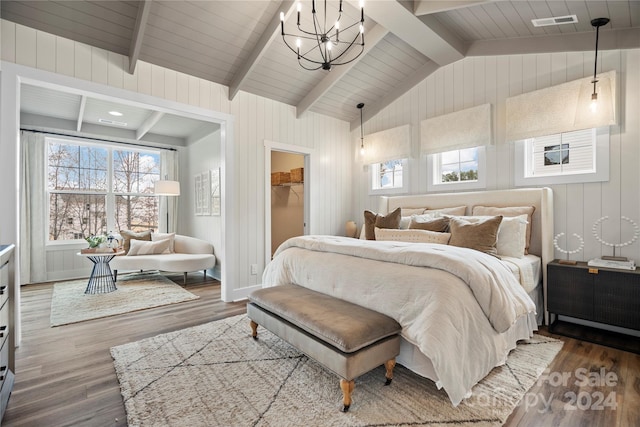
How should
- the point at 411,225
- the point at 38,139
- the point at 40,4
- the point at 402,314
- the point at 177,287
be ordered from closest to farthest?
the point at 402,314 < the point at 40,4 < the point at 411,225 < the point at 177,287 < the point at 38,139

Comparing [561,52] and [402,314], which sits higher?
[561,52]

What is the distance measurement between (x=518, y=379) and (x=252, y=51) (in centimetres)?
382

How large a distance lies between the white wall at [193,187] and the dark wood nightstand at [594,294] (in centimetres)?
442

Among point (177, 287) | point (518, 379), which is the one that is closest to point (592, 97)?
point (518, 379)

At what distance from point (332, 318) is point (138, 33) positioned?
2.99 metres

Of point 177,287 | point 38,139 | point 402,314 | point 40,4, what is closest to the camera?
point 402,314

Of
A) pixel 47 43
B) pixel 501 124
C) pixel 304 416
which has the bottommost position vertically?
pixel 304 416

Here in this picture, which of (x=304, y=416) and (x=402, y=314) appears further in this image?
(x=402, y=314)

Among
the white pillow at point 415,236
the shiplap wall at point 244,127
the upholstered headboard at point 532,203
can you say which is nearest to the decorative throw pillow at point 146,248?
the shiplap wall at point 244,127

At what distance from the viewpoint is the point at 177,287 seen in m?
4.62

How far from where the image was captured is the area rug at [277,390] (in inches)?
65.9

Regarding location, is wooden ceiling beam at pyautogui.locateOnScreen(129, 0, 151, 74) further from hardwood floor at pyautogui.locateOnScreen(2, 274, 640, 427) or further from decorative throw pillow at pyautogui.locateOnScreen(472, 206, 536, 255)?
decorative throw pillow at pyautogui.locateOnScreen(472, 206, 536, 255)

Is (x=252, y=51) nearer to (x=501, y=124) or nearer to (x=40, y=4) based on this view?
(x=40, y=4)

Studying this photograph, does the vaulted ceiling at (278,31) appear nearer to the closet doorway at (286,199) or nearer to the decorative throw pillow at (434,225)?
the decorative throw pillow at (434,225)
